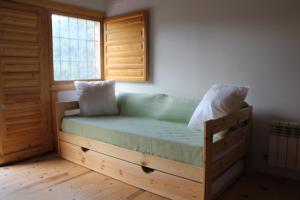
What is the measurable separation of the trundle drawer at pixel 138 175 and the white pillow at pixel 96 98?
49cm

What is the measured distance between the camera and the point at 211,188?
204 centimetres

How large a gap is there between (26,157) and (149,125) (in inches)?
63.1

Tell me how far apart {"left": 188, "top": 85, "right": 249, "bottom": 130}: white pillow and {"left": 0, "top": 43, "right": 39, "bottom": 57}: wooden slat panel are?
203 cm

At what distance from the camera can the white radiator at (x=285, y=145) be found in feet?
8.02

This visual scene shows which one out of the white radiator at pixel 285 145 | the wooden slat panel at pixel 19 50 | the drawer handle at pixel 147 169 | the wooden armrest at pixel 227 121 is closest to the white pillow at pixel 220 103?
the wooden armrest at pixel 227 121

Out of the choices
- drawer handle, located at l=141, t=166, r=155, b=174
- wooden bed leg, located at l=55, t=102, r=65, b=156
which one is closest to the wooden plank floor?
drawer handle, located at l=141, t=166, r=155, b=174

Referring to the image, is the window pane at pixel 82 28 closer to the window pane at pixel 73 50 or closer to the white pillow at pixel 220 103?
the window pane at pixel 73 50

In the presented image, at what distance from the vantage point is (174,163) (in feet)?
6.91

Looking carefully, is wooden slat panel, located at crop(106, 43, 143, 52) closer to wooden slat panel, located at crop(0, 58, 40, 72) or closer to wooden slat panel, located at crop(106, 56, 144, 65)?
wooden slat panel, located at crop(106, 56, 144, 65)

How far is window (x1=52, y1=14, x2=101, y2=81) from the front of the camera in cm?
343

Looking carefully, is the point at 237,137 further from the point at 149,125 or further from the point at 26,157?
the point at 26,157

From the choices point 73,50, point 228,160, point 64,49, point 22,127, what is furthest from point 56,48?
point 228,160

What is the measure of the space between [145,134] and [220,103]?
72cm

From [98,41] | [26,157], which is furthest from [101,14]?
[26,157]
